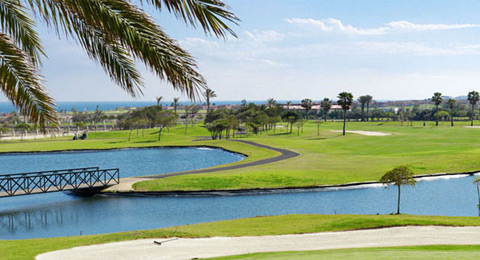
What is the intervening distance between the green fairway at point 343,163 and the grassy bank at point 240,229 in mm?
16436

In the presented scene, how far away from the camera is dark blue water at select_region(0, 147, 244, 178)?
6762cm

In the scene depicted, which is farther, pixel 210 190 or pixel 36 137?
pixel 36 137

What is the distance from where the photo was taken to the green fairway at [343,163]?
1775 inches

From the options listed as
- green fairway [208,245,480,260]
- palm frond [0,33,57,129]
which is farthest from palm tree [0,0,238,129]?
green fairway [208,245,480,260]

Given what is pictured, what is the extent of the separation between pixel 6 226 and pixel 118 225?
9.20 m

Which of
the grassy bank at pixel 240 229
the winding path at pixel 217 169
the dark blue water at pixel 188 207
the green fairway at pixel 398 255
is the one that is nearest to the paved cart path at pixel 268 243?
the grassy bank at pixel 240 229

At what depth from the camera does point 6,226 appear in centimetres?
3381

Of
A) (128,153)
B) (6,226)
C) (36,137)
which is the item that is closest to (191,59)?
(6,226)

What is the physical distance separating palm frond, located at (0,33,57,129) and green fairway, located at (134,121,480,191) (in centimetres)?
3488

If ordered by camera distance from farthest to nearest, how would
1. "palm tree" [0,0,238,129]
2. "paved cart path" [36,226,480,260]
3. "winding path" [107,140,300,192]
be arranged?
"winding path" [107,140,300,192] → "paved cart path" [36,226,480,260] → "palm tree" [0,0,238,129]

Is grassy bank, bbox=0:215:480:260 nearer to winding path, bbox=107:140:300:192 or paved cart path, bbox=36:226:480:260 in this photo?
paved cart path, bbox=36:226:480:260

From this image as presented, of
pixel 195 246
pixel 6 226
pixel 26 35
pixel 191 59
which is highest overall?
pixel 26 35

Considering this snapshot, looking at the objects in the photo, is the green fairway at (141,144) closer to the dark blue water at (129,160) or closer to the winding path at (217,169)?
the winding path at (217,169)

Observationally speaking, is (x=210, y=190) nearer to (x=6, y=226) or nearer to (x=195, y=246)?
(x=6, y=226)
